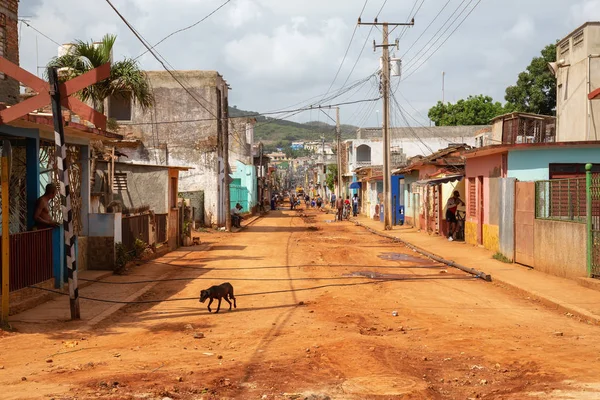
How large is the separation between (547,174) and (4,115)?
1498 centimetres

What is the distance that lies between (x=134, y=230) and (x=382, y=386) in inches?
564

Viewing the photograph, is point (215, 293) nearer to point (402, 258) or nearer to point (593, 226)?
point (593, 226)

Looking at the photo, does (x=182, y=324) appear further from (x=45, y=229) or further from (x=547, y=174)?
(x=547, y=174)

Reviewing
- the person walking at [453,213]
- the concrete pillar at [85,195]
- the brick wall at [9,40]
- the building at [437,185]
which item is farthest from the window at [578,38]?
the brick wall at [9,40]

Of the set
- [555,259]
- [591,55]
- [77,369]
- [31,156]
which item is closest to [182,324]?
[77,369]

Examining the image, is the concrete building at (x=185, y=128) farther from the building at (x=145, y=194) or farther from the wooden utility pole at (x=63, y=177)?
the wooden utility pole at (x=63, y=177)

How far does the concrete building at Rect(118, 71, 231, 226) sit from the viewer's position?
3984 centimetres

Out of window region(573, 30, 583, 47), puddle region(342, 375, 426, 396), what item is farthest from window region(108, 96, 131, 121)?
puddle region(342, 375, 426, 396)

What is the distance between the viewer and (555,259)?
16250 millimetres

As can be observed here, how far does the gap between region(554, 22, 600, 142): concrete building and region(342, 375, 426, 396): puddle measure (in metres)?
26.4

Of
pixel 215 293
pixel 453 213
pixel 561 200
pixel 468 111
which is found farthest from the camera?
pixel 468 111

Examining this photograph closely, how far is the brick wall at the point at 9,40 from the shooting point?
18.0 m

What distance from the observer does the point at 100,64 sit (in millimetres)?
22031

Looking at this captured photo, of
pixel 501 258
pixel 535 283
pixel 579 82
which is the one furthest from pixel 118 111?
pixel 535 283
